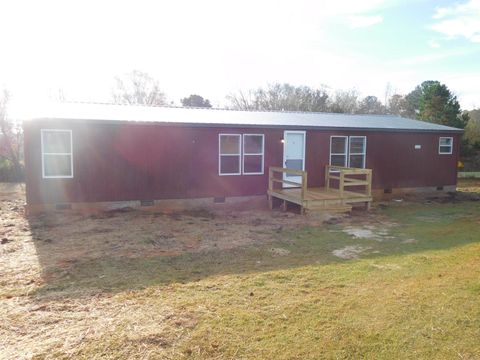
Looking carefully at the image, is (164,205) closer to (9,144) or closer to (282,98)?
(9,144)

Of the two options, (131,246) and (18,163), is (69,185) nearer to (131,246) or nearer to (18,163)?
(131,246)

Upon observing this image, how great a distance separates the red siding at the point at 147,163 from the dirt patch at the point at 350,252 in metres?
5.46

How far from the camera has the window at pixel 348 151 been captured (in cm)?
1281

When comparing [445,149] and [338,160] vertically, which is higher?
[445,149]

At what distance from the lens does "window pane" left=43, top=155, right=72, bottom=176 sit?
32.5 ft

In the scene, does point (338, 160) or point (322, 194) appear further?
point (338, 160)

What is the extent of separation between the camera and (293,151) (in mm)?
12258

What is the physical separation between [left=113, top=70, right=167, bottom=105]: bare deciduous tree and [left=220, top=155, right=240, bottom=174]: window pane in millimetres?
27230

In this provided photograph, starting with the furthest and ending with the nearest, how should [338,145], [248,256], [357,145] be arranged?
[357,145]
[338,145]
[248,256]

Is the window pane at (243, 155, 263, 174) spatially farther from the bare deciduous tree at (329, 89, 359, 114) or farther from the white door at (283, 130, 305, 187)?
the bare deciduous tree at (329, 89, 359, 114)

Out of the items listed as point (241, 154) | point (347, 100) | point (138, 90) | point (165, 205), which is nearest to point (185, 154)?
point (165, 205)

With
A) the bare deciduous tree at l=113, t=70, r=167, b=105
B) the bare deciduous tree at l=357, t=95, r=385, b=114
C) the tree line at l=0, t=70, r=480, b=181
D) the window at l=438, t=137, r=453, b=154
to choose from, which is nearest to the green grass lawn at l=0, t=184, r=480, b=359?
the window at l=438, t=137, r=453, b=154

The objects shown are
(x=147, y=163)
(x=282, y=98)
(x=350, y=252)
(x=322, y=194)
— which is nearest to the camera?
(x=350, y=252)

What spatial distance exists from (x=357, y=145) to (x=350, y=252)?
7520mm
